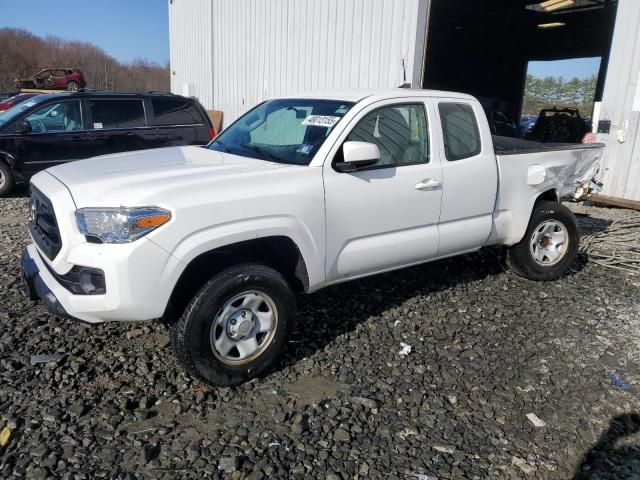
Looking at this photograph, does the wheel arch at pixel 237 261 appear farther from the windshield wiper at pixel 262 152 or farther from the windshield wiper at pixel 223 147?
the windshield wiper at pixel 223 147

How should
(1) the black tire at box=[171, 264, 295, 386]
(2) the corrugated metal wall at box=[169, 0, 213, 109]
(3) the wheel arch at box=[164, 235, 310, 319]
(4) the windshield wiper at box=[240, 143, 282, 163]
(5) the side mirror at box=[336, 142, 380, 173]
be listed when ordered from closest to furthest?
1. (1) the black tire at box=[171, 264, 295, 386]
2. (3) the wheel arch at box=[164, 235, 310, 319]
3. (5) the side mirror at box=[336, 142, 380, 173]
4. (4) the windshield wiper at box=[240, 143, 282, 163]
5. (2) the corrugated metal wall at box=[169, 0, 213, 109]

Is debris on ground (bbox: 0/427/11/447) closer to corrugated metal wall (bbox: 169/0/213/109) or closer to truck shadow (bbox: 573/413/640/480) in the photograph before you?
truck shadow (bbox: 573/413/640/480)

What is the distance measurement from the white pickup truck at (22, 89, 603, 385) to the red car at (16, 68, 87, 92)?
103 ft

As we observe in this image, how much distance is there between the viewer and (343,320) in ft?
14.5

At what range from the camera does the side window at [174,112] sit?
9.11m

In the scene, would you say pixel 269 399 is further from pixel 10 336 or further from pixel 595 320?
pixel 595 320

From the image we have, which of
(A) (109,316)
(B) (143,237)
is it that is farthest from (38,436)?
(B) (143,237)

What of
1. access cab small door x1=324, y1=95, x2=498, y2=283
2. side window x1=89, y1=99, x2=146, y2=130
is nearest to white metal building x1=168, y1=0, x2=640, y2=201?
side window x1=89, y1=99, x2=146, y2=130

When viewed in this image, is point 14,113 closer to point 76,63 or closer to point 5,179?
point 5,179

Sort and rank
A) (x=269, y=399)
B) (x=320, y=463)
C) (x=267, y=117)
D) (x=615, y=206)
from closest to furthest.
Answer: (x=320, y=463)
(x=269, y=399)
(x=267, y=117)
(x=615, y=206)

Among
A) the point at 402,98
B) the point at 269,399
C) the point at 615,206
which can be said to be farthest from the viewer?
the point at 615,206

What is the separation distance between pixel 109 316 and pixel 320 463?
1.42 metres

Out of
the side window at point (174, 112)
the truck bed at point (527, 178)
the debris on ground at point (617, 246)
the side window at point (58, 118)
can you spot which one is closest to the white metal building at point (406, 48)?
the debris on ground at point (617, 246)

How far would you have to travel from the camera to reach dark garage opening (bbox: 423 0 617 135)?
1897 centimetres
